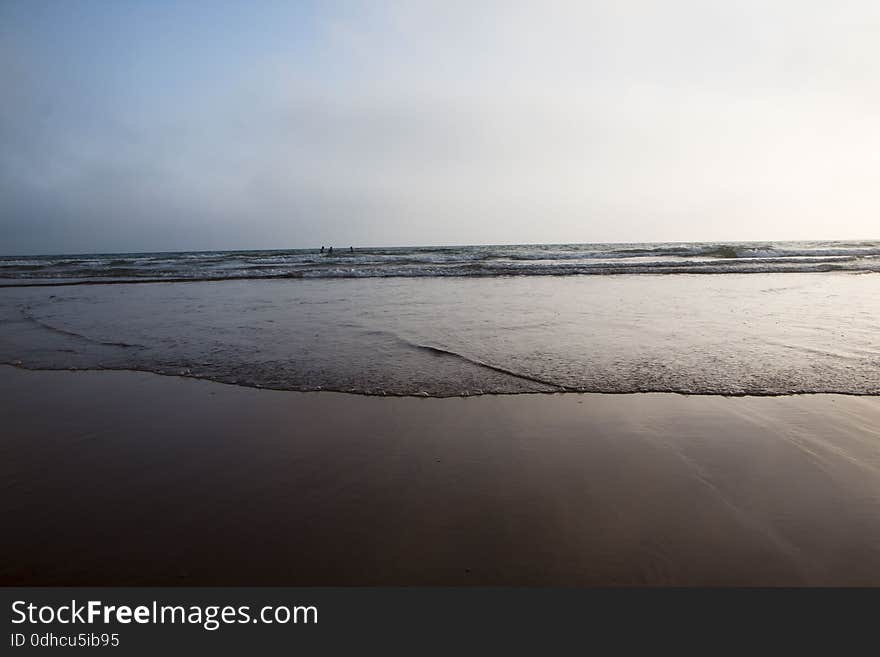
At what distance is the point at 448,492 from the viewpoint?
258 centimetres

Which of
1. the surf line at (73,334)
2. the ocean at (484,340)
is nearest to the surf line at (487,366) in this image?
the ocean at (484,340)

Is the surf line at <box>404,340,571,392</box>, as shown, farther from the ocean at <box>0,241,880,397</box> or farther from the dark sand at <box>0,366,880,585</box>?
the dark sand at <box>0,366,880,585</box>

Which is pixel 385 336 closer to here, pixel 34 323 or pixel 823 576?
pixel 823 576

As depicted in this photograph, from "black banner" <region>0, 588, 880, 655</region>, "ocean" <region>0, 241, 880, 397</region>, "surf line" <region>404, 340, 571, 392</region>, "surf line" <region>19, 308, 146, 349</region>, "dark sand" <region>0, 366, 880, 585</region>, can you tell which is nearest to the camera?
"black banner" <region>0, 588, 880, 655</region>

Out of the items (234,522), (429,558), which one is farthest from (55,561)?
(429,558)

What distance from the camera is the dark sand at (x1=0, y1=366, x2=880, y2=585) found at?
1981mm

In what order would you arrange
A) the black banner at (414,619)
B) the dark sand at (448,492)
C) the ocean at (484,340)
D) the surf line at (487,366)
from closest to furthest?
1. the black banner at (414,619)
2. the dark sand at (448,492)
3. the surf line at (487,366)
4. the ocean at (484,340)

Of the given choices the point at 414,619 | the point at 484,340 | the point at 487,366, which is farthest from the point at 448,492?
the point at 484,340

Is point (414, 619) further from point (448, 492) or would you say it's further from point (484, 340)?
point (484, 340)

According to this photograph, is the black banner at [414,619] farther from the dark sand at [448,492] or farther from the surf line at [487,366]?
the surf line at [487,366]

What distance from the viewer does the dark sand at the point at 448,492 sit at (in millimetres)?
1981

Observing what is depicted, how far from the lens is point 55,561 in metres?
2.03

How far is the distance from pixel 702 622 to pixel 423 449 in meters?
1.87

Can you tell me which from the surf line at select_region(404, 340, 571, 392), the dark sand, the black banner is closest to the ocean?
the surf line at select_region(404, 340, 571, 392)
